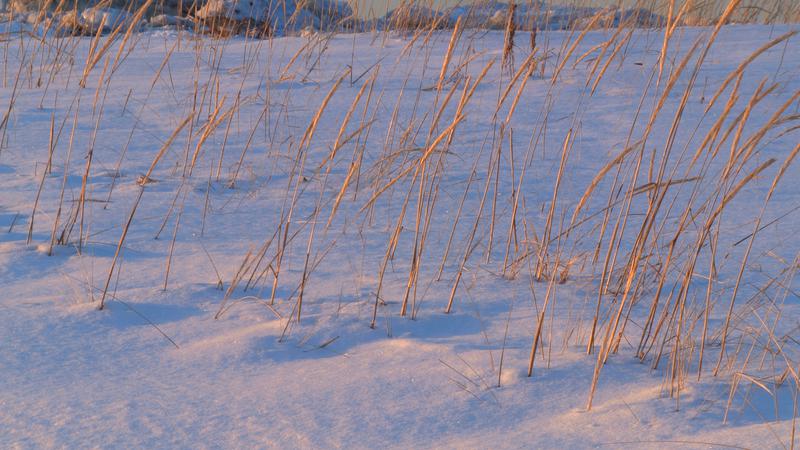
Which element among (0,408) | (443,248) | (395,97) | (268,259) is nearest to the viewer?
(0,408)

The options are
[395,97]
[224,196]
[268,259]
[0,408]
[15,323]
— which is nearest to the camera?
[0,408]

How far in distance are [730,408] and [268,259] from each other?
0.96 meters

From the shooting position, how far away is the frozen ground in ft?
3.54

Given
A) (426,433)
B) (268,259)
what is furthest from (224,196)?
(426,433)

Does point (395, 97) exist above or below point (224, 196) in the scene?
above

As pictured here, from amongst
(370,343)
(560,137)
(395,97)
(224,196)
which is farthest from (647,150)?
(370,343)

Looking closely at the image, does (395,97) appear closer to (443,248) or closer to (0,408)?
(443,248)

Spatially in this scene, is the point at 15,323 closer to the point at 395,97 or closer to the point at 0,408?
the point at 0,408

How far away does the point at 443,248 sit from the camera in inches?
72.6

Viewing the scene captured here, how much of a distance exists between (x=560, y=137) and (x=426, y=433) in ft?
5.77

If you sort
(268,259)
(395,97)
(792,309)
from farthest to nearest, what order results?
(395,97) → (268,259) → (792,309)

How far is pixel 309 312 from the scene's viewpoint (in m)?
1.46

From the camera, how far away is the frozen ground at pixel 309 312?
1.08 metres

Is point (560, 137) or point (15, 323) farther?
point (560, 137)
